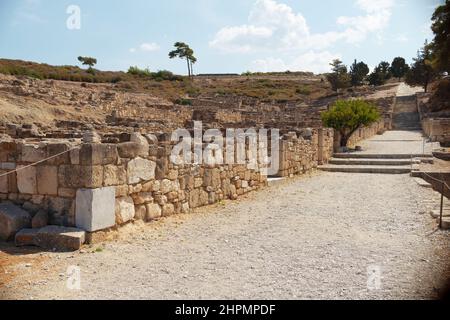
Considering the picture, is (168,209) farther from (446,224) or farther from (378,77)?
(378,77)

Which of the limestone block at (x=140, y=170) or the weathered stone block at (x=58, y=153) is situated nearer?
the weathered stone block at (x=58, y=153)

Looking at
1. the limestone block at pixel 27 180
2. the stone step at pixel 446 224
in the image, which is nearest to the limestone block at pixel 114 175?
the limestone block at pixel 27 180

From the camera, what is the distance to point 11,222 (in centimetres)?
565

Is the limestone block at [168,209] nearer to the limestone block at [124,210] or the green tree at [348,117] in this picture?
the limestone block at [124,210]

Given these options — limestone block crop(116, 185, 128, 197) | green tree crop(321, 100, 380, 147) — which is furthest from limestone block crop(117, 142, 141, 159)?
green tree crop(321, 100, 380, 147)

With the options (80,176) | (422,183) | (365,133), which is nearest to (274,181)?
(422,183)

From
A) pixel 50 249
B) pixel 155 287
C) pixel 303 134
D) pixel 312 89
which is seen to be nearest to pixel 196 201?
pixel 50 249

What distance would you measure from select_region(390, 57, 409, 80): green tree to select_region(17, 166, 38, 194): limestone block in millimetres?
75705

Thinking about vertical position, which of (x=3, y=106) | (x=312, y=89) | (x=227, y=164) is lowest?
(x=227, y=164)

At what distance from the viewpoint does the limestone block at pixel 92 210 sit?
5.66 metres

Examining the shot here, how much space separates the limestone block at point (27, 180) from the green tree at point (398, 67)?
75.7 m
